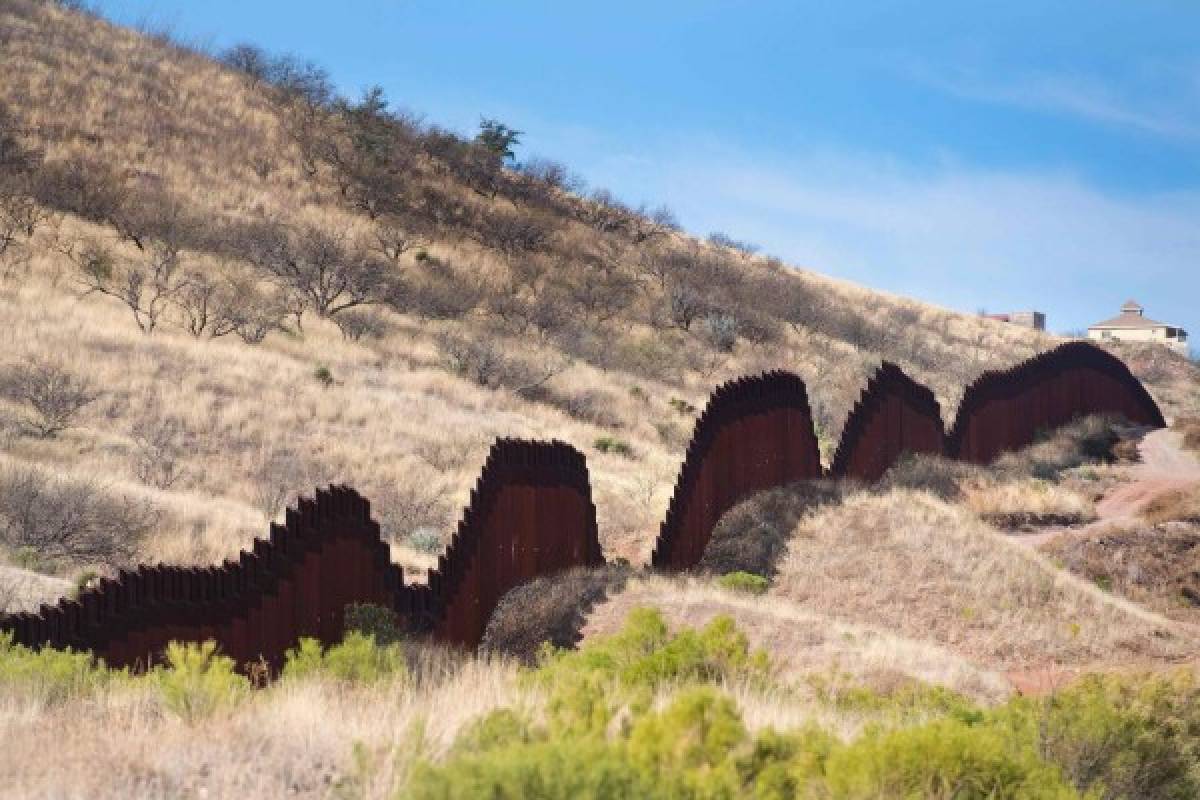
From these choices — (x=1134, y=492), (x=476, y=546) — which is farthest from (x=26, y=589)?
(x=1134, y=492)

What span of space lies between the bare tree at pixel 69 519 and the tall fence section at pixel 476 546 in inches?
141

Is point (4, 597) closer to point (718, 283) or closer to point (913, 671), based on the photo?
point (913, 671)

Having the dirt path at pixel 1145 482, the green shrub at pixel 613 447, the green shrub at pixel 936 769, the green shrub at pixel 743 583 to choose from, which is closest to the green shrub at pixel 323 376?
the green shrub at pixel 613 447

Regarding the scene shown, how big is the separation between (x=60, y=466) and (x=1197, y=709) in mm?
14288

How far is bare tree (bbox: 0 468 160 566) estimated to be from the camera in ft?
45.4

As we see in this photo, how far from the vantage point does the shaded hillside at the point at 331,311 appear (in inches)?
770

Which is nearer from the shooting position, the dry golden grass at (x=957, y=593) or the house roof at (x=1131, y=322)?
the dry golden grass at (x=957, y=593)

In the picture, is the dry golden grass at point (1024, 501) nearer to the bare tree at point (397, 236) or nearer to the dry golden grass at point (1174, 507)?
the dry golden grass at point (1174, 507)

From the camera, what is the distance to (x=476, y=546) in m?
11.6

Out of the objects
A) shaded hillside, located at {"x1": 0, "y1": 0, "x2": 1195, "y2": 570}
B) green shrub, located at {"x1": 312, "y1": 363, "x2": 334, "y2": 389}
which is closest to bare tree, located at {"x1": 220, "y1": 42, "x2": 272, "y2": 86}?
shaded hillside, located at {"x1": 0, "y1": 0, "x2": 1195, "y2": 570}

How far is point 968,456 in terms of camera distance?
78.0 ft

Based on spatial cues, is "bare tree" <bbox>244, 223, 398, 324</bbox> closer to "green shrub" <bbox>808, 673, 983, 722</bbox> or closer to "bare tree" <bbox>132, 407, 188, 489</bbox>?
"bare tree" <bbox>132, 407, 188, 489</bbox>

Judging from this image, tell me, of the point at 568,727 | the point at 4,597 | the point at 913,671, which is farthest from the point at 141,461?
the point at 568,727

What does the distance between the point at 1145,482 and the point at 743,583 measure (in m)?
13.3
